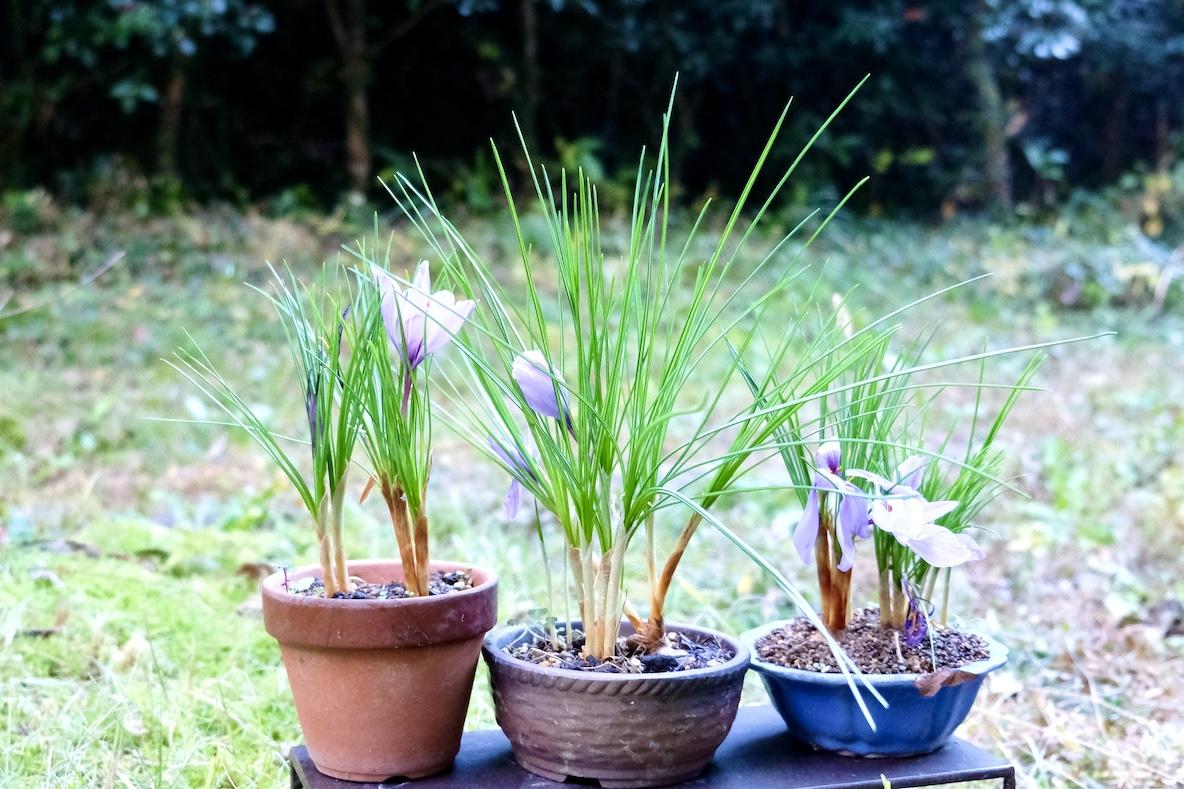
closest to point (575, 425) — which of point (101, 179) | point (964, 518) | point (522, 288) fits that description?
point (964, 518)

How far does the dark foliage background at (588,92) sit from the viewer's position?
6.39 m

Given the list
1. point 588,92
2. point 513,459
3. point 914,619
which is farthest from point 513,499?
point 588,92

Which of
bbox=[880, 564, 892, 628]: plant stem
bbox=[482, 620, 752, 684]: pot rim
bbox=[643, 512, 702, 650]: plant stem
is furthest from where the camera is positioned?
bbox=[880, 564, 892, 628]: plant stem

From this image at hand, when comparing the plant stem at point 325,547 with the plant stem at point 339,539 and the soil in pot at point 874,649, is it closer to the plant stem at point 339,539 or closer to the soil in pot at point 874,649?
the plant stem at point 339,539

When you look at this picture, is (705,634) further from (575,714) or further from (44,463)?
(44,463)

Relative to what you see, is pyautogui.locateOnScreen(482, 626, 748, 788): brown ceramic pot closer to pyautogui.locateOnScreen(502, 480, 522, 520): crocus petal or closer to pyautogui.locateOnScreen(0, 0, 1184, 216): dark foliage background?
pyautogui.locateOnScreen(502, 480, 522, 520): crocus petal

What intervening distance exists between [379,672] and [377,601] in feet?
0.22

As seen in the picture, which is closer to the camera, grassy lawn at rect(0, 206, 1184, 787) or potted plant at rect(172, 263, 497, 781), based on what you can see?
potted plant at rect(172, 263, 497, 781)

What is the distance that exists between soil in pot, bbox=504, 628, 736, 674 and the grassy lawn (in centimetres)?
39

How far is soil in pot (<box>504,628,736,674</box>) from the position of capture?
3.23ft

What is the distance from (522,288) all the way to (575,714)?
15.8 ft

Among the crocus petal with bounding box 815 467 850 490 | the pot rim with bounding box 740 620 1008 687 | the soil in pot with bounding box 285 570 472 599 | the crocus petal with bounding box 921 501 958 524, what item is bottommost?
the pot rim with bounding box 740 620 1008 687

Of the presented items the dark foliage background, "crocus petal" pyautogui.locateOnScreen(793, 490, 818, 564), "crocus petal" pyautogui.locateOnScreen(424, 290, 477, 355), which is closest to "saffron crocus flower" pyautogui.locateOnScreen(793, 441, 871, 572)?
"crocus petal" pyautogui.locateOnScreen(793, 490, 818, 564)

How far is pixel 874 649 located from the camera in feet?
3.63
